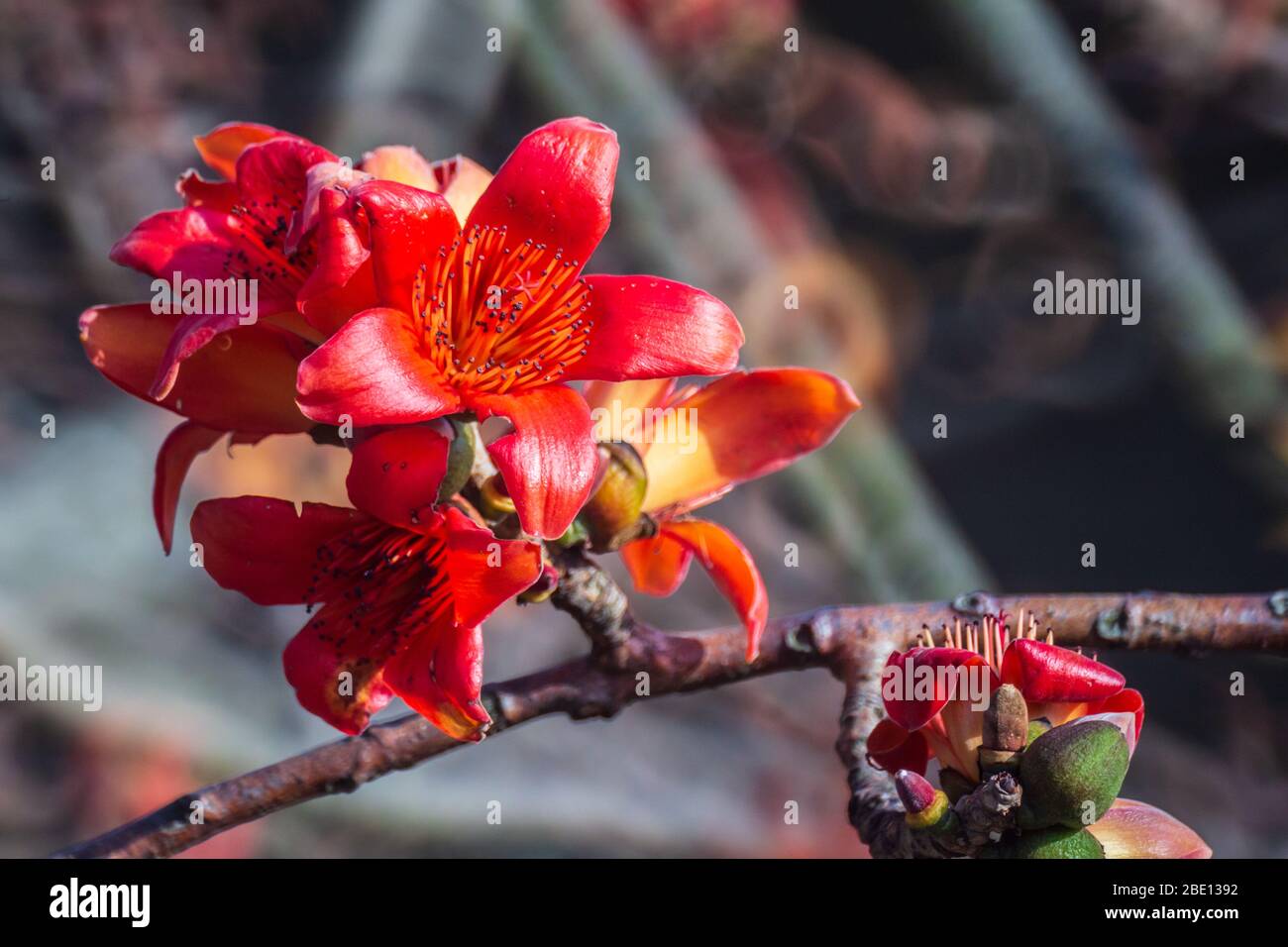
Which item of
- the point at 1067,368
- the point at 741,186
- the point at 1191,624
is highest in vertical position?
A: the point at 741,186

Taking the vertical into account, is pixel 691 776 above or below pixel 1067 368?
below

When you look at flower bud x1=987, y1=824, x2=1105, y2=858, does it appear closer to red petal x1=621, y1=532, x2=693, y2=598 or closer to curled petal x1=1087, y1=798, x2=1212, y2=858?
curled petal x1=1087, y1=798, x2=1212, y2=858

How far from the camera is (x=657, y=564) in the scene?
1.31 feet

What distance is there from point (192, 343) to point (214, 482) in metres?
1.15

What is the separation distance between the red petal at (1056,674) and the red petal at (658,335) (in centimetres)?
10

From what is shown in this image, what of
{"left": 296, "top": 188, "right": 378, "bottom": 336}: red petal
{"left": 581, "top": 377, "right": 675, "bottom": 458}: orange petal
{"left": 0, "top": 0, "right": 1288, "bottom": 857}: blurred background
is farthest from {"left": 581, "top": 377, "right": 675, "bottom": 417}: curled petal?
{"left": 0, "top": 0, "right": 1288, "bottom": 857}: blurred background

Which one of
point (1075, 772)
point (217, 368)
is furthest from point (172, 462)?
point (1075, 772)

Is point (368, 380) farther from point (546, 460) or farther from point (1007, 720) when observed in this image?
point (1007, 720)

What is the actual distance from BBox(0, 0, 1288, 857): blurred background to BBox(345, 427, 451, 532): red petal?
1.03 m

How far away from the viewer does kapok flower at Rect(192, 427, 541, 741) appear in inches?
11.3

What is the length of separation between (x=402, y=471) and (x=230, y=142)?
0.43 ft
